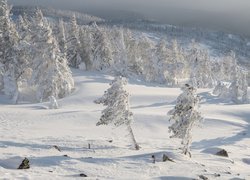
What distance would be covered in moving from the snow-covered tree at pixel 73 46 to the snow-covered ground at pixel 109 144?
32085 mm

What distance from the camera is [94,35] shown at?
11538 cm

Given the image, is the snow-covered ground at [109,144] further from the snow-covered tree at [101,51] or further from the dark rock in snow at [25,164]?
Answer: the snow-covered tree at [101,51]

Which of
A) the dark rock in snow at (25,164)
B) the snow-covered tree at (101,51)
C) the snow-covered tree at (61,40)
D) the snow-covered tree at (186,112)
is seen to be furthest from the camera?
the snow-covered tree at (101,51)

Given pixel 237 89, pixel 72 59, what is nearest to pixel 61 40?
pixel 72 59

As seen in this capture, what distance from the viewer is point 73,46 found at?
113000mm

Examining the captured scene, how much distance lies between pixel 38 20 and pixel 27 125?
3190 cm

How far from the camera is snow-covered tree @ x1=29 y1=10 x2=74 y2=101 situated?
79.8m

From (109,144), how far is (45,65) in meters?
38.3

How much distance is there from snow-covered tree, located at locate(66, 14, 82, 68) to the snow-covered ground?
32.1 m

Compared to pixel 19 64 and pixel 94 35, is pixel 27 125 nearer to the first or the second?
pixel 19 64

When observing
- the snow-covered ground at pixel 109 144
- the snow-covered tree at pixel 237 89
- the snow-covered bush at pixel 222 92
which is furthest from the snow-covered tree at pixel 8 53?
the snow-covered tree at pixel 237 89

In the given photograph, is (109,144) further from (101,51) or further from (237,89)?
(101,51)

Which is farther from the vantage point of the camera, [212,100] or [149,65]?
[149,65]

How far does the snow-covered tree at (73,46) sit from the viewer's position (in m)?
112
